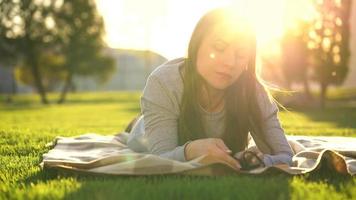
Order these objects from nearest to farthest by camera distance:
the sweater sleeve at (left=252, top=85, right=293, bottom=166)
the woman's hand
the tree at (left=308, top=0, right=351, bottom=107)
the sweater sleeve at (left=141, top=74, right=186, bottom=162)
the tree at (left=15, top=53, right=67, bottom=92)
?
the woman's hand → the sweater sleeve at (left=141, top=74, right=186, bottom=162) → the sweater sleeve at (left=252, top=85, right=293, bottom=166) → the tree at (left=308, top=0, right=351, bottom=107) → the tree at (left=15, top=53, right=67, bottom=92)

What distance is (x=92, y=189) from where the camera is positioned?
121 inches

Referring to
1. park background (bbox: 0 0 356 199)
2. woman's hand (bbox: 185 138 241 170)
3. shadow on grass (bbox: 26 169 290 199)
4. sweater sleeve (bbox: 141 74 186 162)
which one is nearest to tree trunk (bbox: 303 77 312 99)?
park background (bbox: 0 0 356 199)

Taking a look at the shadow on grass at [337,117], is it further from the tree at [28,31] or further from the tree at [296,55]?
the tree at [28,31]

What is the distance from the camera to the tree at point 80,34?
138ft

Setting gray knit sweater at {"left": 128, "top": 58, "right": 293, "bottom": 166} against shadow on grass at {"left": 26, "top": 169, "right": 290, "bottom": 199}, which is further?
gray knit sweater at {"left": 128, "top": 58, "right": 293, "bottom": 166}

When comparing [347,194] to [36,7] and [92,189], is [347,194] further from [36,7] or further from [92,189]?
[36,7]

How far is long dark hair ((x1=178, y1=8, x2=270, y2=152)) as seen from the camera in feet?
13.0

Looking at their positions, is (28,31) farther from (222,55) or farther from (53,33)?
(222,55)

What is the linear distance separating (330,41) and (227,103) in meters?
26.1

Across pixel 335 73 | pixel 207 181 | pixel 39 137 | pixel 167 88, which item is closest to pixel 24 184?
pixel 207 181

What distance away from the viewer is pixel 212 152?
11.7 ft

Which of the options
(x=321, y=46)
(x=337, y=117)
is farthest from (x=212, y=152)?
(x=321, y=46)

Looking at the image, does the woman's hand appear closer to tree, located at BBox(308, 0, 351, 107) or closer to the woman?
the woman

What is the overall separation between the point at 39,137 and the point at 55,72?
147ft
